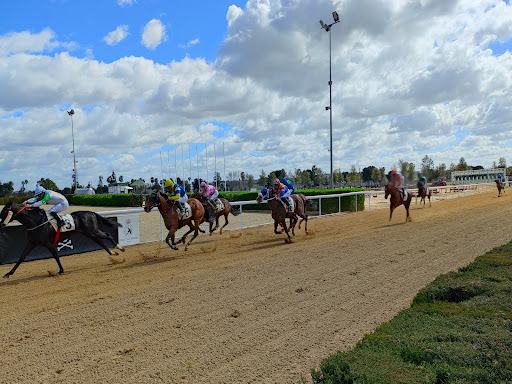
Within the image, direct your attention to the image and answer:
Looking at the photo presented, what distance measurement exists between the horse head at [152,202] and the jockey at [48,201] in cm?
164

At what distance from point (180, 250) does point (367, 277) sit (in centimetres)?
535

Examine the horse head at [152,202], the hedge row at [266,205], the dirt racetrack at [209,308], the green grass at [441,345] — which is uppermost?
the horse head at [152,202]

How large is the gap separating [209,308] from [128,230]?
22.5 ft

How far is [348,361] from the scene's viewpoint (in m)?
2.86

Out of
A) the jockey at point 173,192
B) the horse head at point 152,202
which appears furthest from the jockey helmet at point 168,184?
the horse head at point 152,202

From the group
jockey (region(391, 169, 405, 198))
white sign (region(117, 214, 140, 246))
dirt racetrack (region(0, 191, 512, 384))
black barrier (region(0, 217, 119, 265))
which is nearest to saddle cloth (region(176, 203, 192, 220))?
dirt racetrack (region(0, 191, 512, 384))

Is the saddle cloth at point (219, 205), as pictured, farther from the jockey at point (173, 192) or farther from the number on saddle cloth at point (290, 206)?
the jockey at point (173, 192)

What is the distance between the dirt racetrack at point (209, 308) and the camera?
3.42m

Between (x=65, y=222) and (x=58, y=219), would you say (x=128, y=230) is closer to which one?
(x=65, y=222)

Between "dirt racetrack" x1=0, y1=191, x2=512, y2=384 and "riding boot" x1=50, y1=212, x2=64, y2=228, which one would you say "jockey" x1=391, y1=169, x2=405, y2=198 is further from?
"riding boot" x1=50, y1=212, x2=64, y2=228

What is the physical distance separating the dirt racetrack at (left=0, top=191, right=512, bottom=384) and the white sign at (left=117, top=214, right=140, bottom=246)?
1.37 m

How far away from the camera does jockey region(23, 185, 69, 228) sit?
7.54m

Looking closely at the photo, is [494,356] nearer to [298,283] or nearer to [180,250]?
[298,283]

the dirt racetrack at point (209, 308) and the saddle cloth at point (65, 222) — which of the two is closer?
the dirt racetrack at point (209, 308)
